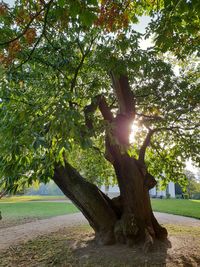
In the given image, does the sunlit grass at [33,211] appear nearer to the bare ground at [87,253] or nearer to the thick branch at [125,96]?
the bare ground at [87,253]

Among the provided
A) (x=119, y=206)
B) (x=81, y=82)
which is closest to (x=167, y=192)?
(x=119, y=206)

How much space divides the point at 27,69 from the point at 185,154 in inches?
217

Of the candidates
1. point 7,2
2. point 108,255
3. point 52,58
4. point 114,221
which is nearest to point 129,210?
point 114,221

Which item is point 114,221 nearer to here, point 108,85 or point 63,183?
point 63,183

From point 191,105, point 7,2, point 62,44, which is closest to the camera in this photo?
point 7,2

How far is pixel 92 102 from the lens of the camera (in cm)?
554

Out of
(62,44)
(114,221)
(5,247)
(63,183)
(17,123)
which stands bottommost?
(5,247)

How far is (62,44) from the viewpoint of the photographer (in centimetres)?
529

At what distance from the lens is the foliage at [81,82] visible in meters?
2.84

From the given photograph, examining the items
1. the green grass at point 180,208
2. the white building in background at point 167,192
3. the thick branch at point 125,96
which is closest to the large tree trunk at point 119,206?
the thick branch at point 125,96

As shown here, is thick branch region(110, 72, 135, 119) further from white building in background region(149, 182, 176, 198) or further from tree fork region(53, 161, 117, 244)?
white building in background region(149, 182, 176, 198)

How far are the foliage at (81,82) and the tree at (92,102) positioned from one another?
0.02 metres

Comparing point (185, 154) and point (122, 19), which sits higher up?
point (122, 19)

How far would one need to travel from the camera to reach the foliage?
284cm
